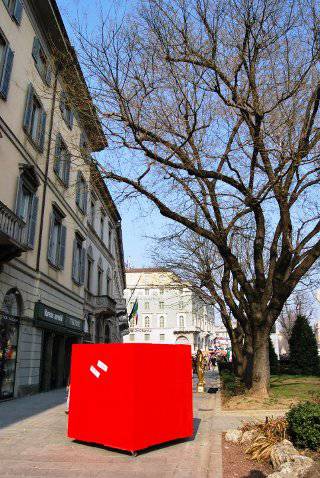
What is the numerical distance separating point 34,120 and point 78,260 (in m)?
8.80

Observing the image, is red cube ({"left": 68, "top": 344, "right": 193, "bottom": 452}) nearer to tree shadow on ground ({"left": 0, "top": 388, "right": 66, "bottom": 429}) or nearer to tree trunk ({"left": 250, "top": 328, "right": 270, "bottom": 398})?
tree shadow on ground ({"left": 0, "top": 388, "right": 66, "bottom": 429})

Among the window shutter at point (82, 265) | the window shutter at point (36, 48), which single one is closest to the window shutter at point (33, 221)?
the window shutter at point (36, 48)

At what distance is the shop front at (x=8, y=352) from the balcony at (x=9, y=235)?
1.97m

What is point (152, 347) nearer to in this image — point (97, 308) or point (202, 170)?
point (202, 170)

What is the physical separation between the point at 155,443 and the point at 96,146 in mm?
9460

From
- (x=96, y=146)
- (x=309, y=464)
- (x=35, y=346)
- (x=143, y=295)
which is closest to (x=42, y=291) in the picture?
(x=35, y=346)

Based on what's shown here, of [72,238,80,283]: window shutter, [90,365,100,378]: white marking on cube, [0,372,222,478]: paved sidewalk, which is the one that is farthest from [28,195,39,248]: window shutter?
[90,365,100,378]: white marking on cube

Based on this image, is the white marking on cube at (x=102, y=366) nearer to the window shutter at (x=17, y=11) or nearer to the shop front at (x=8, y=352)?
the shop front at (x=8, y=352)

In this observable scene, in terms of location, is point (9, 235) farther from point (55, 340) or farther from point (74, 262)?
point (74, 262)

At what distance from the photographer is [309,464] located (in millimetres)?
4863

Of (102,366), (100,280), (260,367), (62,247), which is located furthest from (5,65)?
(100,280)

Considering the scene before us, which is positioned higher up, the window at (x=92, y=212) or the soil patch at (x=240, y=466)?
the window at (x=92, y=212)

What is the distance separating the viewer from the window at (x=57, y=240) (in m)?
18.6

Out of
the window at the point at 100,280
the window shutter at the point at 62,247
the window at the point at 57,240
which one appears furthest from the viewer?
the window at the point at 100,280
